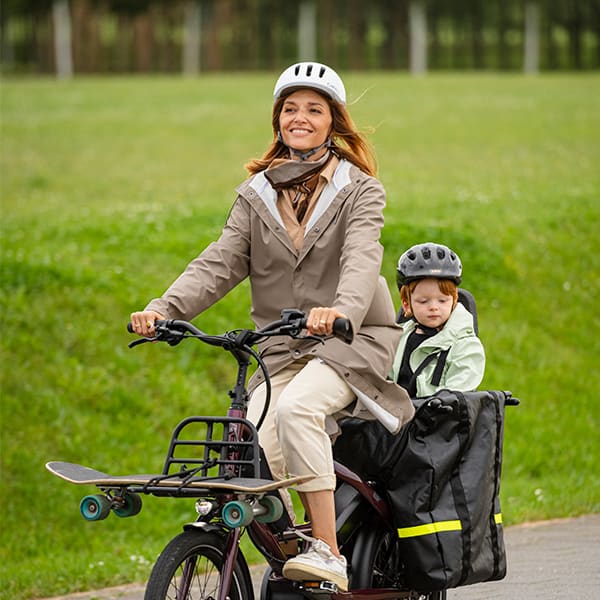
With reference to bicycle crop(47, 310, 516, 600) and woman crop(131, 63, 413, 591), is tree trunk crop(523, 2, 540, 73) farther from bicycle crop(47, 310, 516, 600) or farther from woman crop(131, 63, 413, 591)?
bicycle crop(47, 310, 516, 600)

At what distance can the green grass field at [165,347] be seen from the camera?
8.98 meters

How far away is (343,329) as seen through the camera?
4.47 metres

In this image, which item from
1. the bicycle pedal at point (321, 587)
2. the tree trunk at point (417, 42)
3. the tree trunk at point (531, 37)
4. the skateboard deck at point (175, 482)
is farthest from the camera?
the tree trunk at point (531, 37)

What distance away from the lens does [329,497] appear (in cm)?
484

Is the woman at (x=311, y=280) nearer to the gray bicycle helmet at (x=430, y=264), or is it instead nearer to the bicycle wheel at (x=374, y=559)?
the bicycle wheel at (x=374, y=559)

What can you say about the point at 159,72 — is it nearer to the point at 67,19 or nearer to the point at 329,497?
the point at 67,19

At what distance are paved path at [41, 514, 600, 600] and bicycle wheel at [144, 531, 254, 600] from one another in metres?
2.10

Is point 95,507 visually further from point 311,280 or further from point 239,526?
point 311,280

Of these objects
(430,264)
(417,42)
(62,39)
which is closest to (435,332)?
(430,264)

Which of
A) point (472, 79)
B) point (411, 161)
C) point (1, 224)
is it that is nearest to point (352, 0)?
point (472, 79)

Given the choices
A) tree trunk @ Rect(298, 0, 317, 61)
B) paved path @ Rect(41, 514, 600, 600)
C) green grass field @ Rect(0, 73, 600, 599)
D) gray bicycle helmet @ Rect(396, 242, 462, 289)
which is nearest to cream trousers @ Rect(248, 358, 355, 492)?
gray bicycle helmet @ Rect(396, 242, 462, 289)

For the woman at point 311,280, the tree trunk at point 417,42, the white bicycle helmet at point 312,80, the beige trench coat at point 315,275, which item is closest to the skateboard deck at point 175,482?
the woman at point 311,280

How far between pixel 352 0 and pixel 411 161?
5210 centimetres

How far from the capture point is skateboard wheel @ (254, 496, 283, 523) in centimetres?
460
